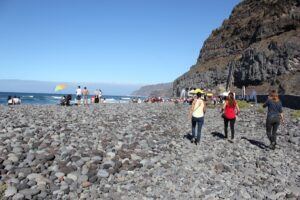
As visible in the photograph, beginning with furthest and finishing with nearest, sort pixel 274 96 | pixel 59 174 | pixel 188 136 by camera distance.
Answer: pixel 188 136
pixel 274 96
pixel 59 174

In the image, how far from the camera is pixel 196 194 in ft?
30.1

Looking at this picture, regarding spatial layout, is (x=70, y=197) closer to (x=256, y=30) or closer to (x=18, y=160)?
(x=18, y=160)

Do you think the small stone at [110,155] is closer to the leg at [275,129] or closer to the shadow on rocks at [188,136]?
the shadow on rocks at [188,136]

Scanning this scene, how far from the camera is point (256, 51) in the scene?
3086 inches

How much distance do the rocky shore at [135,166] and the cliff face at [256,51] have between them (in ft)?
166

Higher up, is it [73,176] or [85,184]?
[73,176]

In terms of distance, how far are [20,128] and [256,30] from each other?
80.6 m

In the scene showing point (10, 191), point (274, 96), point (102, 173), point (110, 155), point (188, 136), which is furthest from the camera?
point (188, 136)

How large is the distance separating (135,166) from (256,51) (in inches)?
2825

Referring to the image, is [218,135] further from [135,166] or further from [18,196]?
[18,196]

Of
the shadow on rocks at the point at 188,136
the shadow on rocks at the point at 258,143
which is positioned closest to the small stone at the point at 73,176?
the shadow on rocks at the point at 188,136

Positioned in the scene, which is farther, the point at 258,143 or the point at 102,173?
the point at 258,143

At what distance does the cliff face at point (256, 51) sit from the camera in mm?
69500

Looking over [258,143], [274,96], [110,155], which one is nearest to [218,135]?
[258,143]
